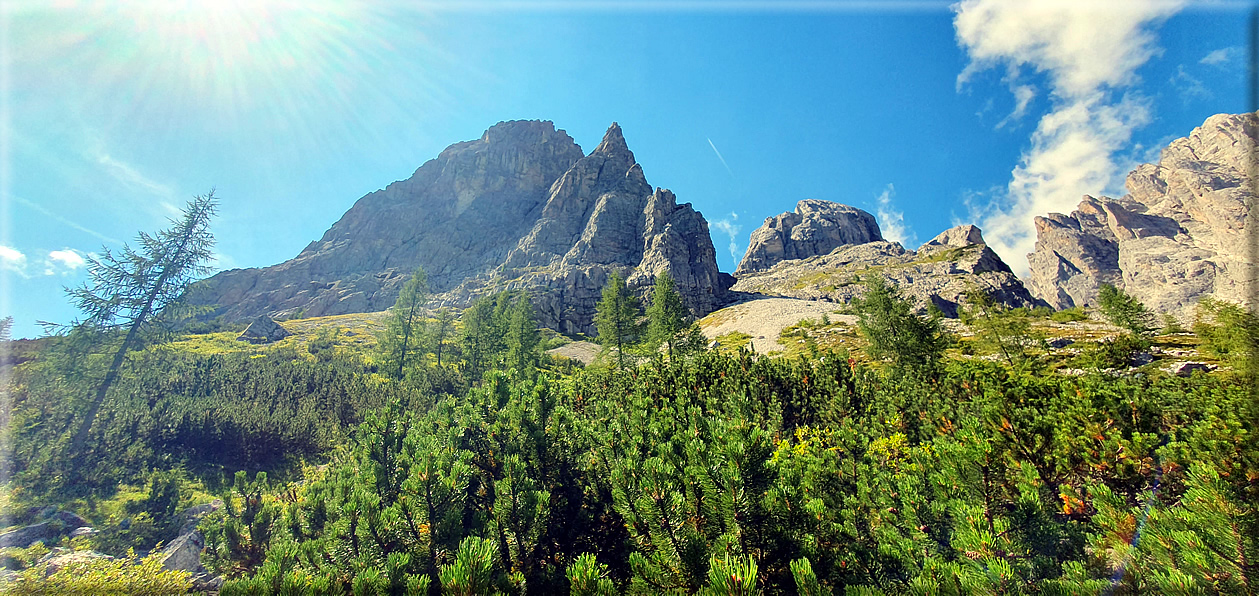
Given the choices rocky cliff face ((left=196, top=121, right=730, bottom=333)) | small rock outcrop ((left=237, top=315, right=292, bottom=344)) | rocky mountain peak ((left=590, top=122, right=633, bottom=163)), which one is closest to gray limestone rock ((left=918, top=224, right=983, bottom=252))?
rocky cliff face ((left=196, top=121, right=730, bottom=333))

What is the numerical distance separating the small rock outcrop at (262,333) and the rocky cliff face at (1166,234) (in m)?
228

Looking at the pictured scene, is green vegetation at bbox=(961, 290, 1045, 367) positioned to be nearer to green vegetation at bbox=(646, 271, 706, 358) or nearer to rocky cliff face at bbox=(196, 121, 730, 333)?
green vegetation at bbox=(646, 271, 706, 358)

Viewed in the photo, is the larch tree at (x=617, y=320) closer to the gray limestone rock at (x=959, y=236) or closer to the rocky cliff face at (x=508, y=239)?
the rocky cliff face at (x=508, y=239)

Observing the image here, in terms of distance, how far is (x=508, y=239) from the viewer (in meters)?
156

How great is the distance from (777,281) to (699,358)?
134738mm

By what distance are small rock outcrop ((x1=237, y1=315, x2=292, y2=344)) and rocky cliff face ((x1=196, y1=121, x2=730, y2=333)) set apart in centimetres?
4843

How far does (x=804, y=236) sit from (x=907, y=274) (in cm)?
6335

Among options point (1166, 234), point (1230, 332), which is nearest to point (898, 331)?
point (1230, 332)

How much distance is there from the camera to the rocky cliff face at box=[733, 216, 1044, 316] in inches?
3748

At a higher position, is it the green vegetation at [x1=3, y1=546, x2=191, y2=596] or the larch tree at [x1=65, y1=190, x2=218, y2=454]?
the larch tree at [x1=65, y1=190, x2=218, y2=454]

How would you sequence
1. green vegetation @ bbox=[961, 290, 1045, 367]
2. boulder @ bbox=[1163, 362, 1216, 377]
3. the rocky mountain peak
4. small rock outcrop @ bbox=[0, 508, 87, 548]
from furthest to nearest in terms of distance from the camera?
the rocky mountain peak → green vegetation @ bbox=[961, 290, 1045, 367] → boulder @ bbox=[1163, 362, 1216, 377] → small rock outcrop @ bbox=[0, 508, 87, 548]

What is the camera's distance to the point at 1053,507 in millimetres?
4855

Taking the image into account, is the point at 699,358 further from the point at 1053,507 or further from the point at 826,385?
the point at 1053,507

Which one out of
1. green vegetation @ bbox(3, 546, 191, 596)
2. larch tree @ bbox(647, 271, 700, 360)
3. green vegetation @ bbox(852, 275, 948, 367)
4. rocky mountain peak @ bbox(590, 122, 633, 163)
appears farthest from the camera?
rocky mountain peak @ bbox(590, 122, 633, 163)
